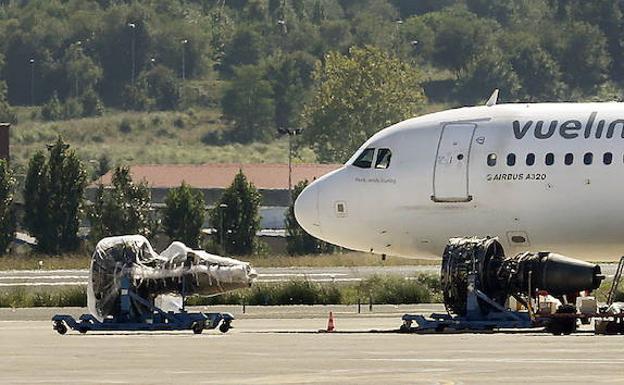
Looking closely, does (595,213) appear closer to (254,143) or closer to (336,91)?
(336,91)

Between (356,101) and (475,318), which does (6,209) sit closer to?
(356,101)

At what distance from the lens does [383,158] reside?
143 feet

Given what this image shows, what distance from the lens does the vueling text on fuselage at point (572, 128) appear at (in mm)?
40719

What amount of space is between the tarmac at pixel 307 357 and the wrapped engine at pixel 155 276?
121 centimetres

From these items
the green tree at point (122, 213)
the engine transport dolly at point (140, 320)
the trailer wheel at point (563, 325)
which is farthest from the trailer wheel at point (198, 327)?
the green tree at point (122, 213)

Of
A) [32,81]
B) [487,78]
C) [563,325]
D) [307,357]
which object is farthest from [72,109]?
[307,357]

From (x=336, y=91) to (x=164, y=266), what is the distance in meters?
106

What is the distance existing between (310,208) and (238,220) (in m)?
48.6

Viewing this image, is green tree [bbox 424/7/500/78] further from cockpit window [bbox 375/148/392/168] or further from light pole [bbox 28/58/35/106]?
cockpit window [bbox 375/148/392/168]

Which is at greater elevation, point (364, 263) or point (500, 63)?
point (500, 63)

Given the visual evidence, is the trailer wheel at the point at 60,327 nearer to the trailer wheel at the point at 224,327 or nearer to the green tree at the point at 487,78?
the trailer wheel at the point at 224,327

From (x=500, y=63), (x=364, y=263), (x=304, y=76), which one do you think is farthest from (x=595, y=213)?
(x=304, y=76)

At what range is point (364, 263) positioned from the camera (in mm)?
78875

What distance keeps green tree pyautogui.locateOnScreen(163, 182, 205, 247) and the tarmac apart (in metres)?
49.5
